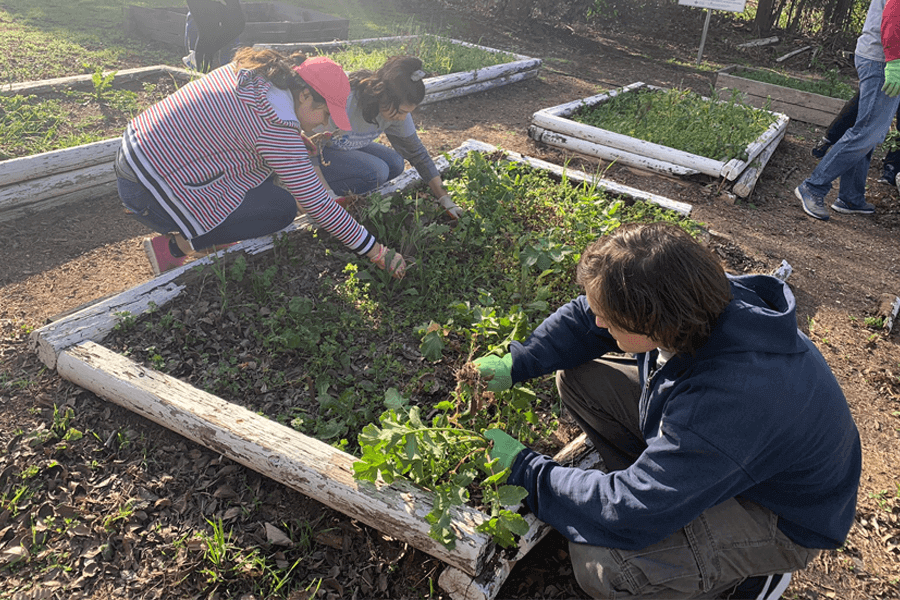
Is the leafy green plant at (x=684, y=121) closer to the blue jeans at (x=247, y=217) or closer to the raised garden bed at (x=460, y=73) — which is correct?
the raised garden bed at (x=460, y=73)

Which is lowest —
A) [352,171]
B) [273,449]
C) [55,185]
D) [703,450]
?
[273,449]

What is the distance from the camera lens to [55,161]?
3836 mm

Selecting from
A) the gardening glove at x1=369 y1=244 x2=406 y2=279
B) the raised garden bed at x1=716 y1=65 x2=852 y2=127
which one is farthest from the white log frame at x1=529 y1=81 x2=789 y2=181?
the gardening glove at x1=369 y1=244 x2=406 y2=279

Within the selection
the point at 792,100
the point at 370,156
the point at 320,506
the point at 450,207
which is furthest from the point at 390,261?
the point at 792,100

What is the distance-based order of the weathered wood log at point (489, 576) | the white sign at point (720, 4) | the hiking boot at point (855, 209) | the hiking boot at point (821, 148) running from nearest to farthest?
1. the weathered wood log at point (489, 576)
2. the hiking boot at point (855, 209)
3. the hiking boot at point (821, 148)
4. the white sign at point (720, 4)

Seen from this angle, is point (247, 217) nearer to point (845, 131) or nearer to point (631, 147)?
point (631, 147)

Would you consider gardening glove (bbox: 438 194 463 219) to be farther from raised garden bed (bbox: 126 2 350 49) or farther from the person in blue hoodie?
raised garden bed (bbox: 126 2 350 49)

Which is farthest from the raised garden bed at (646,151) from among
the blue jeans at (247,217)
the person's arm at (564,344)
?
the person's arm at (564,344)

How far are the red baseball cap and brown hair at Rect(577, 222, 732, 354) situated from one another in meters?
1.74

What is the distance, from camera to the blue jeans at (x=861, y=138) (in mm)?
4434

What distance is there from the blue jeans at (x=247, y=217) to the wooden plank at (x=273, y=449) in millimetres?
833

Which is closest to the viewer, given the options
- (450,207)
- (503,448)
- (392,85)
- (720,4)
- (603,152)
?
(503,448)

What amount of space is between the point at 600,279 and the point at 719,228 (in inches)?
132

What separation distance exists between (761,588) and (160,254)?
10.0 ft
